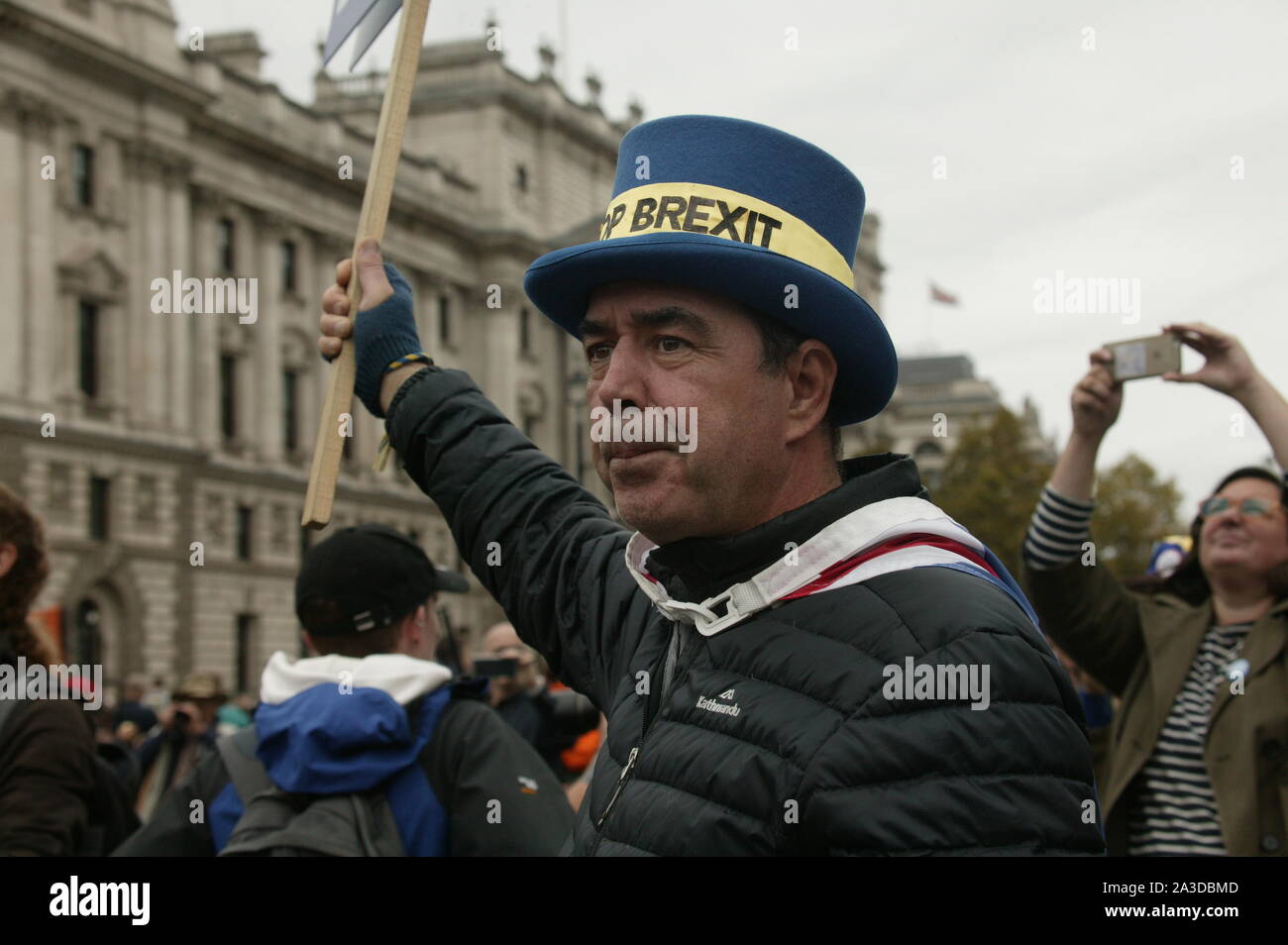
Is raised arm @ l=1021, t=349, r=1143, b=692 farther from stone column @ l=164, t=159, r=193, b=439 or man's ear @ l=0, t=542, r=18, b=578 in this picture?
stone column @ l=164, t=159, r=193, b=439

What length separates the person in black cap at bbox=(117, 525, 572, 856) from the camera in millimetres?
3455

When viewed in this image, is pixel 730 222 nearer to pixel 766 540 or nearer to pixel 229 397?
pixel 766 540

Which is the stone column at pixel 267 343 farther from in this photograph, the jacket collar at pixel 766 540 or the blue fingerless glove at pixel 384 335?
the jacket collar at pixel 766 540

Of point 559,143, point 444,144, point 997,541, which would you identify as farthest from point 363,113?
point 997,541

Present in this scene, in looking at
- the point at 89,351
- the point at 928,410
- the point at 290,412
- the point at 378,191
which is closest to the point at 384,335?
the point at 378,191

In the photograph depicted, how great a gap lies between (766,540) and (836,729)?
388 mm

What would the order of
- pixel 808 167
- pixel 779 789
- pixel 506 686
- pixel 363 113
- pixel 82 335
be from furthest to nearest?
1. pixel 363 113
2. pixel 82 335
3. pixel 506 686
4. pixel 808 167
5. pixel 779 789

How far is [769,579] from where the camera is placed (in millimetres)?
2225

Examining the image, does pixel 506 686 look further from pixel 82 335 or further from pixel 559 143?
pixel 559 143

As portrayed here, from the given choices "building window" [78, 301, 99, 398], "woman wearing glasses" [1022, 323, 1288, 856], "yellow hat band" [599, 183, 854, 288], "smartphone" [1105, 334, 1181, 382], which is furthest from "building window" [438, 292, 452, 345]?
"yellow hat band" [599, 183, 854, 288]

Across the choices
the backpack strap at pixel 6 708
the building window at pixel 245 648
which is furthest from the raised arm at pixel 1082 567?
the building window at pixel 245 648

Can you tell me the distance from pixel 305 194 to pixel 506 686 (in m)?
34.5

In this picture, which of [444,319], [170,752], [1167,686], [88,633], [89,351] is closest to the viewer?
[1167,686]
